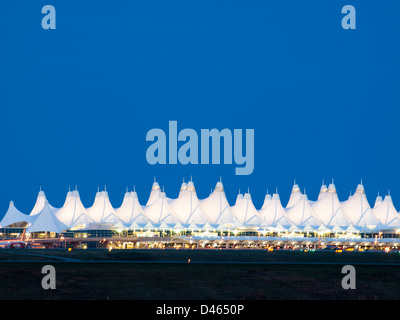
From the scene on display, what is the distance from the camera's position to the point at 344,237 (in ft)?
555

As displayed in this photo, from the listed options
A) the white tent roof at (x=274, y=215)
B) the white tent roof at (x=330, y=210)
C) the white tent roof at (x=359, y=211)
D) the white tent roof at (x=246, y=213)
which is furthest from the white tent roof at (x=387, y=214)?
the white tent roof at (x=246, y=213)

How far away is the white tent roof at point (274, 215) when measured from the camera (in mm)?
173750

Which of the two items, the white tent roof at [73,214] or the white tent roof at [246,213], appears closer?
the white tent roof at [73,214]

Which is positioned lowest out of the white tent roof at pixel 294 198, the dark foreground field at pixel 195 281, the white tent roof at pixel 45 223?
the dark foreground field at pixel 195 281

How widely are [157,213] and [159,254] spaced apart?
70053 mm

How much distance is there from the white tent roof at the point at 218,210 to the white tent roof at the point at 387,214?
3594cm

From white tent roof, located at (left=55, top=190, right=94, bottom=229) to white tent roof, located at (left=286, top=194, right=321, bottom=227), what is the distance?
147ft

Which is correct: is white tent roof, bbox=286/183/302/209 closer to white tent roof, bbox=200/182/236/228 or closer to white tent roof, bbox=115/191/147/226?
white tent roof, bbox=200/182/236/228

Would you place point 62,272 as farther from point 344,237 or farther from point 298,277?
point 344,237

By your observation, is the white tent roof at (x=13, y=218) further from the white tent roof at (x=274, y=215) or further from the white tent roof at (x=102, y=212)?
the white tent roof at (x=274, y=215)

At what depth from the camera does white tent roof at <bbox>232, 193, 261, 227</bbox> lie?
171 metres

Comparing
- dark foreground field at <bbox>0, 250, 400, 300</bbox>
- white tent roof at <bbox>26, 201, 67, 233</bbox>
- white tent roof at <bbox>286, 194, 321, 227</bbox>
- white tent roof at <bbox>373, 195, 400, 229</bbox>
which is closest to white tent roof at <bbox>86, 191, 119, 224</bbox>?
white tent roof at <bbox>26, 201, 67, 233</bbox>

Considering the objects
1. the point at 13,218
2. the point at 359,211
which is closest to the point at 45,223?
the point at 13,218
